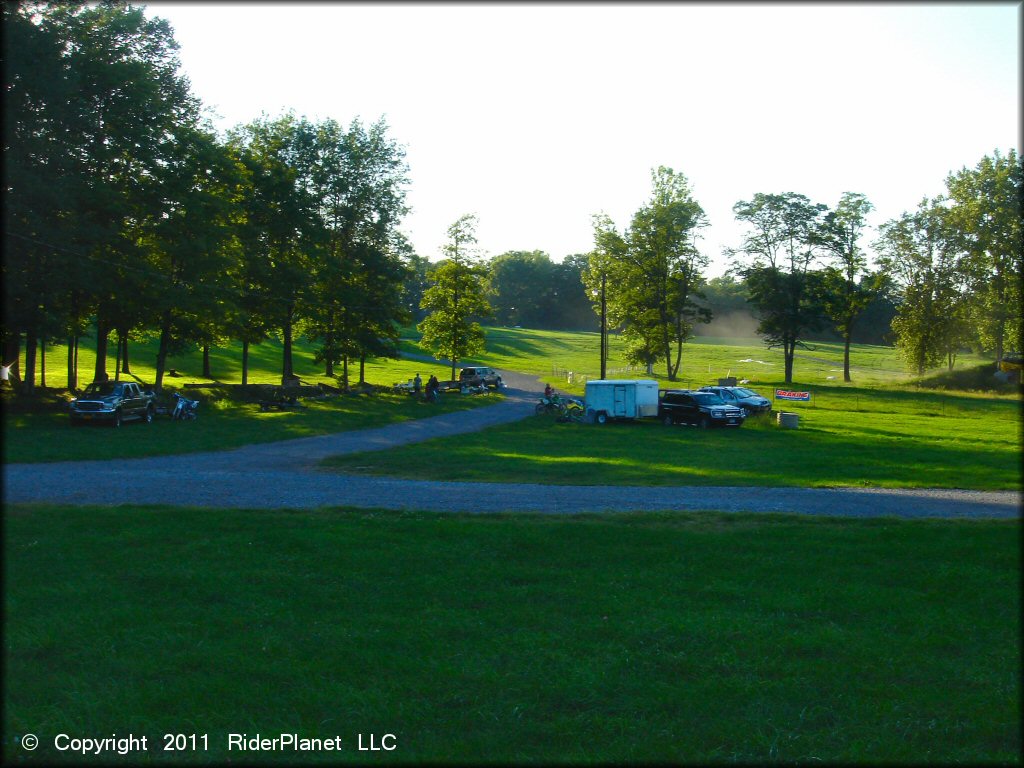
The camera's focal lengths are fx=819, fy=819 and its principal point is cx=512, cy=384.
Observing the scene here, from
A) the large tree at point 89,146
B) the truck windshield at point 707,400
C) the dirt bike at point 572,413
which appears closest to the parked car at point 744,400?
the truck windshield at point 707,400

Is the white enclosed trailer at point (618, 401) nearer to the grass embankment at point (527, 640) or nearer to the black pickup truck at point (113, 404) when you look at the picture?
the black pickup truck at point (113, 404)

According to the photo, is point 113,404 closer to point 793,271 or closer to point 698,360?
point 793,271

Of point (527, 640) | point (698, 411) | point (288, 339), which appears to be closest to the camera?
point (527, 640)

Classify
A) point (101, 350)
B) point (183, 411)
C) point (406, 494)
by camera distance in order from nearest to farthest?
1. point (406, 494)
2. point (183, 411)
3. point (101, 350)

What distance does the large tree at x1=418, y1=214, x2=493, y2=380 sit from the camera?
60688 mm

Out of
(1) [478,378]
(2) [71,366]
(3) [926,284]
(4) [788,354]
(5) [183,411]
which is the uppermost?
(3) [926,284]

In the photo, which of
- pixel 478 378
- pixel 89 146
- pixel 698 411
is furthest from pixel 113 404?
pixel 478 378

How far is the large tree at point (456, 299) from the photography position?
6069 cm

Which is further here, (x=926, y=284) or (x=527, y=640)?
(x=926, y=284)

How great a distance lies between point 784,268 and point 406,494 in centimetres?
6038

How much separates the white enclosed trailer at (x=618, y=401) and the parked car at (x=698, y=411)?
3.57ft

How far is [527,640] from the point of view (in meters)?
7.15

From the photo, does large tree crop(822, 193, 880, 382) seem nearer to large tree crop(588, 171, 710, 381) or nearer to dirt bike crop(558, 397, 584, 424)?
large tree crop(588, 171, 710, 381)

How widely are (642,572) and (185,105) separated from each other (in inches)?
1687
